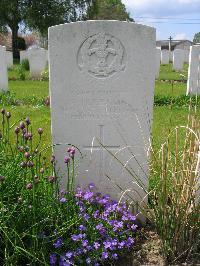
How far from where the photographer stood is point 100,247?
291 cm

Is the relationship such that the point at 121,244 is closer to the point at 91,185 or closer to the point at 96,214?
the point at 96,214

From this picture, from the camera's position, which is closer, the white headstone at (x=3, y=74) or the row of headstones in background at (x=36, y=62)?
the white headstone at (x=3, y=74)

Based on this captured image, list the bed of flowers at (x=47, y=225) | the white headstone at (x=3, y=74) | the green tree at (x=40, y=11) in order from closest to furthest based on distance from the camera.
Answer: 1. the bed of flowers at (x=47, y=225)
2. the white headstone at (x=3, y=74)
3. the green tree at (x=40, y=11)

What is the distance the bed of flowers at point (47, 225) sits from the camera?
105 inches

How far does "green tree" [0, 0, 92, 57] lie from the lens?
91.9 ft

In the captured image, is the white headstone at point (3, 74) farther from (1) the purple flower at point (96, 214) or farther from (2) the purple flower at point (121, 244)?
(2) the purple flower at point (121, 244)

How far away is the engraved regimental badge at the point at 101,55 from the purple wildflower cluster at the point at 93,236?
100cm

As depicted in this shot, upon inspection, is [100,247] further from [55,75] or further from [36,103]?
[36,103]

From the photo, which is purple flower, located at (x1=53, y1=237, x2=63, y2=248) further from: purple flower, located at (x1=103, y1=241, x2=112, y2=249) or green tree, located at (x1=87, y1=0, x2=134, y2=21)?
green tree, located at (x1=87, y1=0, x2=134, y2=21)

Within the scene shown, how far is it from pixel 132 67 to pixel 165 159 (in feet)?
2.93

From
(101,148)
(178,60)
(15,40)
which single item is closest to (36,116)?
(101,148)

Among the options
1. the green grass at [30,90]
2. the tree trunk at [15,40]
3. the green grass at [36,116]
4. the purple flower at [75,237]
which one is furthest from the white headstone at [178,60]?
the purple flower at [75,237]

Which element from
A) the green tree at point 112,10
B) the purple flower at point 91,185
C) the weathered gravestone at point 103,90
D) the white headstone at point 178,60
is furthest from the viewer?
the green tree at point 112,10

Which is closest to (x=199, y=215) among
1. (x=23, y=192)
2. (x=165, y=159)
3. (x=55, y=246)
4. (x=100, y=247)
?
(x=165, y=159)
